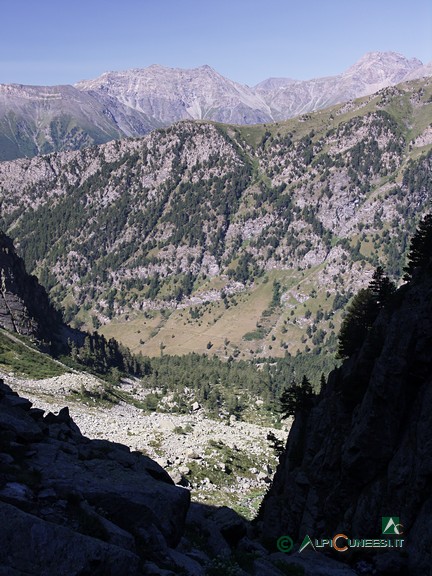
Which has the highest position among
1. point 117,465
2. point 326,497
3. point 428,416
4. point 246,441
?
point 428,416

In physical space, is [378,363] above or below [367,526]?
above

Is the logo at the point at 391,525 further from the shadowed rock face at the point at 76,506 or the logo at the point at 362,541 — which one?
the shadowed rock face at the point at 76,506

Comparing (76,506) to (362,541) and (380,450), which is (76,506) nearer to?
(362,541)

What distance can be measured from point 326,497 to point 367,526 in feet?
31.6

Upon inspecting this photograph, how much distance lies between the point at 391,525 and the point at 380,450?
686cm

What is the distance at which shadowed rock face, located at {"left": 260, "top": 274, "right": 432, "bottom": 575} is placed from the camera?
34875mm

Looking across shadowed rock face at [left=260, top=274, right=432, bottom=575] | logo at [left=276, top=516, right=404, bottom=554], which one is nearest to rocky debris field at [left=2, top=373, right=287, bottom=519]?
shadowed rock face at [left=260, top=274, right=432, bottom=575]

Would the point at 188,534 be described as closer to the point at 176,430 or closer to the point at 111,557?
the point at 111,557

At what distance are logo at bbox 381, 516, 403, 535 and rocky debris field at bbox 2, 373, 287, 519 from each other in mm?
55373

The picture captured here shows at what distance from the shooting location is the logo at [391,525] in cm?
3594

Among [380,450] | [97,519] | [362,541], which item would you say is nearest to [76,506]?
[97,519]

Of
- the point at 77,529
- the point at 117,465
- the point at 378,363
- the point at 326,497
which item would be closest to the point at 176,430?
the point at 326,497

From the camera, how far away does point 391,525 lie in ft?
120

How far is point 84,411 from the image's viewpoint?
131m
